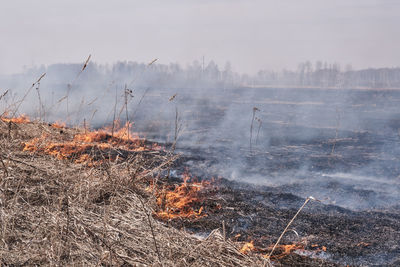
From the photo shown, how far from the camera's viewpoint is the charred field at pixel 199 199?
6.85 ft

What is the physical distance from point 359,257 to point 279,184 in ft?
11.6

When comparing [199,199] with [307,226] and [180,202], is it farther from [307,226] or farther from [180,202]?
[307,226]

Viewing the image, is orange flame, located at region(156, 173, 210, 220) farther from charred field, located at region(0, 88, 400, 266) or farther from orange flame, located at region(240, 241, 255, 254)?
orange flame, located at region(240, 241, 255, 254)

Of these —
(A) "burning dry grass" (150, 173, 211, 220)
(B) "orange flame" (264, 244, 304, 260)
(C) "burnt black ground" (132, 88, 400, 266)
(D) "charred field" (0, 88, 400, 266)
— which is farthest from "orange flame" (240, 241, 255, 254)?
(A) "burning dry grass" (150, 173, 211, 220)

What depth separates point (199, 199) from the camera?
5430 mm

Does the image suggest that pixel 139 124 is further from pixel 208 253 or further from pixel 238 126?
pixel 208 253

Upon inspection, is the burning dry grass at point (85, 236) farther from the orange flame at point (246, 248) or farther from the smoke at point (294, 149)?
the smoke at point (294, 149)

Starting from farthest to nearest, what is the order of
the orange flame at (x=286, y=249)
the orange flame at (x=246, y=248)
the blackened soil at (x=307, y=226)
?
the blackened soil at (x=307, y=226) < the orange flame at (x=286, y=249) < the orange flame at (x=246, y=248)

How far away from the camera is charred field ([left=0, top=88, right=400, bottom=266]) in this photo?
2088 millimetres

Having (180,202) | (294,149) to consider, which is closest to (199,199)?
(180,202)

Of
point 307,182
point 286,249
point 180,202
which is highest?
point 180,202

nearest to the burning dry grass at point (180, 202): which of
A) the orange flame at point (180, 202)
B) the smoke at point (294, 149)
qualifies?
the orange flame at point (180, 202)

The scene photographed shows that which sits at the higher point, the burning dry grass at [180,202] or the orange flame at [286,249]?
the burning dry grass at [180,202]

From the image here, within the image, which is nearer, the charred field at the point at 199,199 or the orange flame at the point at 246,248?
the charred field at the point at 199,199
